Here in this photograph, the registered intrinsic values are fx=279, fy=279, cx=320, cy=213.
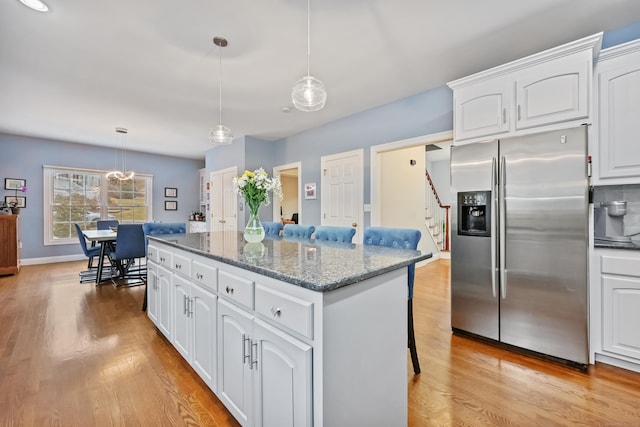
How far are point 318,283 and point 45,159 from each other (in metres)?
7.58

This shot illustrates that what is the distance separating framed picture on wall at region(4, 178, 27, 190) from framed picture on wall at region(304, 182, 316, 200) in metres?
5.67

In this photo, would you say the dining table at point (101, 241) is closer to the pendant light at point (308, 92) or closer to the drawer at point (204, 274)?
the drawer at point (204, 274)

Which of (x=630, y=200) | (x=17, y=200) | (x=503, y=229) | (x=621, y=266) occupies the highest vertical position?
(x=17, y=200)

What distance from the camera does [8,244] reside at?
4676 mm

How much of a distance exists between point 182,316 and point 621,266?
10.2 ft

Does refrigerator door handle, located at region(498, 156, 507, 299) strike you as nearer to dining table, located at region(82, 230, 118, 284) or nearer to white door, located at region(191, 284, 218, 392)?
white door, located at region(191, 284, 218, 392)

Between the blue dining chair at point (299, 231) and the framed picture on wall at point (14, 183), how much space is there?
603cm

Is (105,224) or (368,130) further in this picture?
(105,224)

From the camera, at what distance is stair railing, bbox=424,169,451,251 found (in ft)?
20.1

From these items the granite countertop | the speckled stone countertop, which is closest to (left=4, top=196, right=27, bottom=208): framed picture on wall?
the speckled stone countertop

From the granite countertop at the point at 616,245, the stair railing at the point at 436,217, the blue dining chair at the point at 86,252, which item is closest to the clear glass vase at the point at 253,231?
the granite countertop at the point at 616,245

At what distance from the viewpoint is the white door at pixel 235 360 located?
1.30 metres

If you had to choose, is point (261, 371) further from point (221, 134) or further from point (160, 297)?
point (221, 134)

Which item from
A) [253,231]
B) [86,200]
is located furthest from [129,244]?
[86,200]
